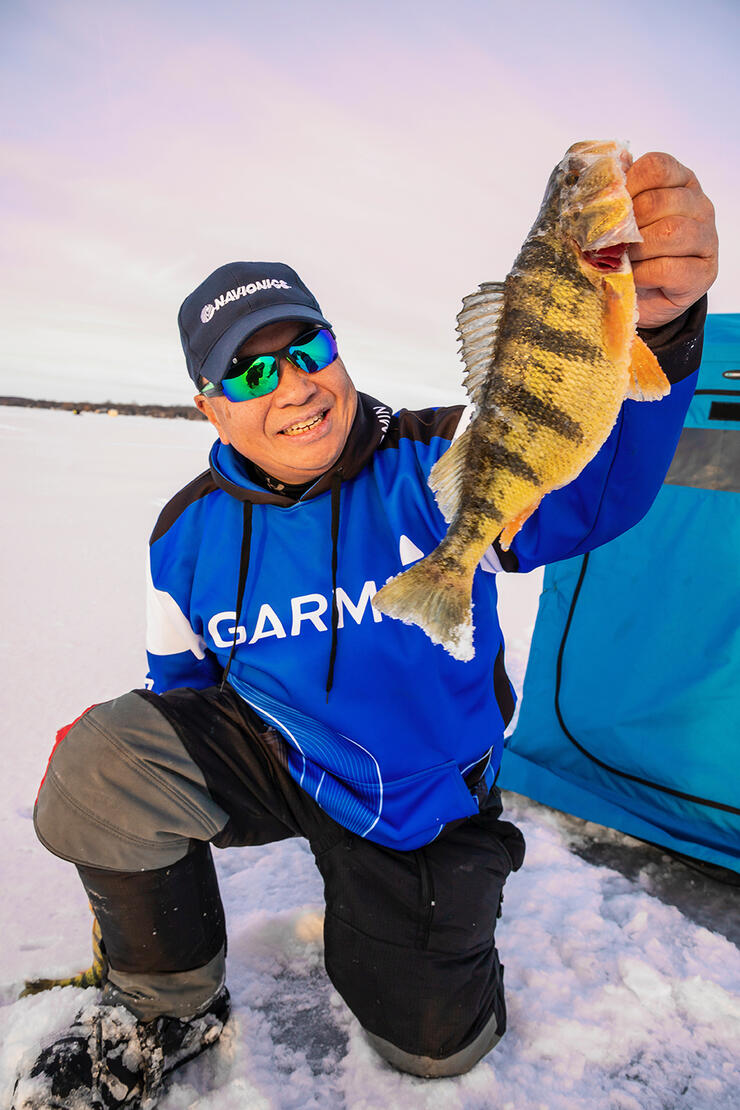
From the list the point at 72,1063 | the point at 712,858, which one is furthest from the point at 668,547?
the point at 72,1063

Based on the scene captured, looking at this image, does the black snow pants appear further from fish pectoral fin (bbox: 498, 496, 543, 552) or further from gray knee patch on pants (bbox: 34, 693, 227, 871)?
fish pectoral fin (bbox: 498, 496, 543, 552)

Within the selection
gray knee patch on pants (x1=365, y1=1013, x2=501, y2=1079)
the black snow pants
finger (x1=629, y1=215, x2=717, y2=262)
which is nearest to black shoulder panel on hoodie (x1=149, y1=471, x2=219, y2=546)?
the black snow pants

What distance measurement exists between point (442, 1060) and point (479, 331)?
1.82 m

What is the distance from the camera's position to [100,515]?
847 centimetres

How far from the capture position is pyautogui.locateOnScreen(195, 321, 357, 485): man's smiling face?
203 centimetres

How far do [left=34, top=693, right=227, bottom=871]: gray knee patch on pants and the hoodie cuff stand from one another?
5.30 ft

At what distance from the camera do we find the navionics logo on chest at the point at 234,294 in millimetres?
2111

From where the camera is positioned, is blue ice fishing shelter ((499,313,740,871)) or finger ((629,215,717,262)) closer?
finger ((629,215,717,262))

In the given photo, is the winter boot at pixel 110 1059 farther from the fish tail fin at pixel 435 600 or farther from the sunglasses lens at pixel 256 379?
the sunglasses lens at pixel 256 379

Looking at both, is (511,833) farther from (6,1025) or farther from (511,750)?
(6,1025)

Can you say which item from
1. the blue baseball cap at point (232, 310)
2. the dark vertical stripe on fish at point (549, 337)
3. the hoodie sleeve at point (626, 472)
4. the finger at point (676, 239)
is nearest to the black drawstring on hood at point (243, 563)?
the blue baseball cap at point (232, 310)

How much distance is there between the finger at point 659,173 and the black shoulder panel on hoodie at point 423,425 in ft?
2.80

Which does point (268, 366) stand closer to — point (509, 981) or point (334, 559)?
point (334, 559)

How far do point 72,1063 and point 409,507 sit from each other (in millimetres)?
1622
